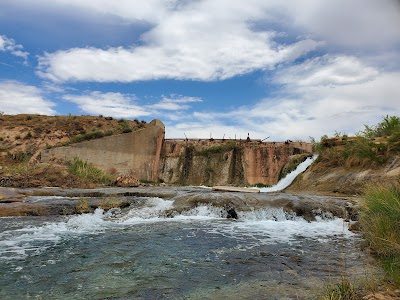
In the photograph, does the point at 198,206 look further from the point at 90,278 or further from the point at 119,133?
the point at 119,133

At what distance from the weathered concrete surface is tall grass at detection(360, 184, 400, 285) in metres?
21.6

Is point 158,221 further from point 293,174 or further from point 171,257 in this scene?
point 293,174

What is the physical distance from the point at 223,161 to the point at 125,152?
7.89 metres

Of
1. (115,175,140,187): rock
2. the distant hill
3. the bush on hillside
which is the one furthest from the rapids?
the distant hill

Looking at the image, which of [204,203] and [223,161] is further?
[223,161]

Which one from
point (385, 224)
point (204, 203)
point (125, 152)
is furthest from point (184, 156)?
point (385, 224)

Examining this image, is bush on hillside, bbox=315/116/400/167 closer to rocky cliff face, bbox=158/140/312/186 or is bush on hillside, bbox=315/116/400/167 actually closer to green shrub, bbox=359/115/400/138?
green shrub, bbox=359/115/400/138

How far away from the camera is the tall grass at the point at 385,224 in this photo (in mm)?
5262

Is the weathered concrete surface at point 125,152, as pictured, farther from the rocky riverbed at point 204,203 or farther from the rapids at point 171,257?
the rapids at point 171,257

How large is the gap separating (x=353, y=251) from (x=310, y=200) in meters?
5.23

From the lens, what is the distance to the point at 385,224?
5906 mm

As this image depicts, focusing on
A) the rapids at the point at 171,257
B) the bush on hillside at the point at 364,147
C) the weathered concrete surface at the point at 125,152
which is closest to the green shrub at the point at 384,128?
the bush on hillside at the point at 364,147

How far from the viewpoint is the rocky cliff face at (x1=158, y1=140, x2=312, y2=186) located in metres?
27.7

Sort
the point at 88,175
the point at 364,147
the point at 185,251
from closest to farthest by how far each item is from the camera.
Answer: the point at 185,251 < the point at 364,147 < the point at 88,175
